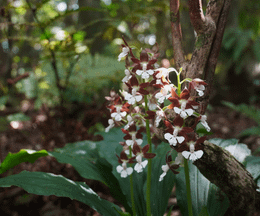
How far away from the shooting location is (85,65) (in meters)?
3.04

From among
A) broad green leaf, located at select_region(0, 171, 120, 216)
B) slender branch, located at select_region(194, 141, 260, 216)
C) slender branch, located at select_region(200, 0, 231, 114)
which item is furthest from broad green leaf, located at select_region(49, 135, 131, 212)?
slender branch, located at select_region(200, 0, 231, 114)

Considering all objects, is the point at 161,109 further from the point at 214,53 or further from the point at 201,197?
the point at 201,197

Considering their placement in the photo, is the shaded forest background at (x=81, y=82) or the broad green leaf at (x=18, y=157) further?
the shaded forest background at (x=81, y=82)

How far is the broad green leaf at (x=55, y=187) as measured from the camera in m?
1.01

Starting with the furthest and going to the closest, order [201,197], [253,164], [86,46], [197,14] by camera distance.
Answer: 1. [86,46]
2. [253,164]
3. [201,197]
4. [197,14]

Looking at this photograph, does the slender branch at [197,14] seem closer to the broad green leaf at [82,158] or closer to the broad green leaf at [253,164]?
the broad green leaf at [253,164]

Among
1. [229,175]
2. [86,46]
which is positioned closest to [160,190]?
[229,175]

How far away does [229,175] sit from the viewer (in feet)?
3.42

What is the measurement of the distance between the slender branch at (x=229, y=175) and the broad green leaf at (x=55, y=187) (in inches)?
19.7

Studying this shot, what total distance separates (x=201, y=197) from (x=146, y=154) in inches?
22.0

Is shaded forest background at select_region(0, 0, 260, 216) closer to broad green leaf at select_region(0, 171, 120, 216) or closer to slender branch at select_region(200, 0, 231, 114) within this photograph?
slender branch at select_region(200, 0, 231, 114)

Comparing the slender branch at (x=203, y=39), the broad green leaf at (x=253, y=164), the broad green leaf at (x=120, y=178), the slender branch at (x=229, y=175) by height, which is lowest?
the broad green leaf at (x=120, y=178)

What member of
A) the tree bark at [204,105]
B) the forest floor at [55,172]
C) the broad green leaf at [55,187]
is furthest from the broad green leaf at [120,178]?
the tree bark at [204,105]

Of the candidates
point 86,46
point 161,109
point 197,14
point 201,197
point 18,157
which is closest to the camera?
point 161,109
